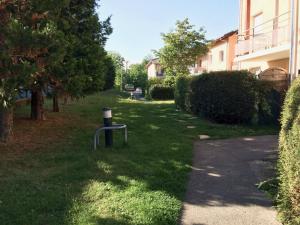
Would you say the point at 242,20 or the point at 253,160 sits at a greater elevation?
the point at 242,20

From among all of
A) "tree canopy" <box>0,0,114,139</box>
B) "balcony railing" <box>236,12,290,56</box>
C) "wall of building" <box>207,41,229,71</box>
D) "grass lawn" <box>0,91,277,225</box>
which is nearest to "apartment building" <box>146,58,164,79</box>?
"wall of building" <box>207,41,229,71</box>

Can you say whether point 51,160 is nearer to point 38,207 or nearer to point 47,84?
point 38,207

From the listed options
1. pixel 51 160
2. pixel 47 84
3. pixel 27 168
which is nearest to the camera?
pixel 27 168

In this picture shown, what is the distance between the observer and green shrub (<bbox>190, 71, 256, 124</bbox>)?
12625 mm

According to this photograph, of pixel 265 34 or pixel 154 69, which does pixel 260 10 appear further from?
pixel 154 69

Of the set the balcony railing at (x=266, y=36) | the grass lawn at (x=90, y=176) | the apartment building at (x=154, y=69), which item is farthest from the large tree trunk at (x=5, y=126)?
the apartment building at (x=154, y=69)

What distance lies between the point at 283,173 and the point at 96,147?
15.0ft

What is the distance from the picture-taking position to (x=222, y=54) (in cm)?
3381

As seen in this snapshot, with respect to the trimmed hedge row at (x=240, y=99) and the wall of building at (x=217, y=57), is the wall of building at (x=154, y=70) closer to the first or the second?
A: the wall of building at (x=217, y=57)

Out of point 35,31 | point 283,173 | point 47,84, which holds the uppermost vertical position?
point 35,31

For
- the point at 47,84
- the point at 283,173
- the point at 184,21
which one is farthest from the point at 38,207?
the point at 184,21

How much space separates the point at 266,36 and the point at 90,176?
46.5 ft

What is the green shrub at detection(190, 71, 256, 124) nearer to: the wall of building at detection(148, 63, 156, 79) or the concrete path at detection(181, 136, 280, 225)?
the concrete path at detection(181, 136, 280, 225)

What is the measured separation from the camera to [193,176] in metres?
6.61
